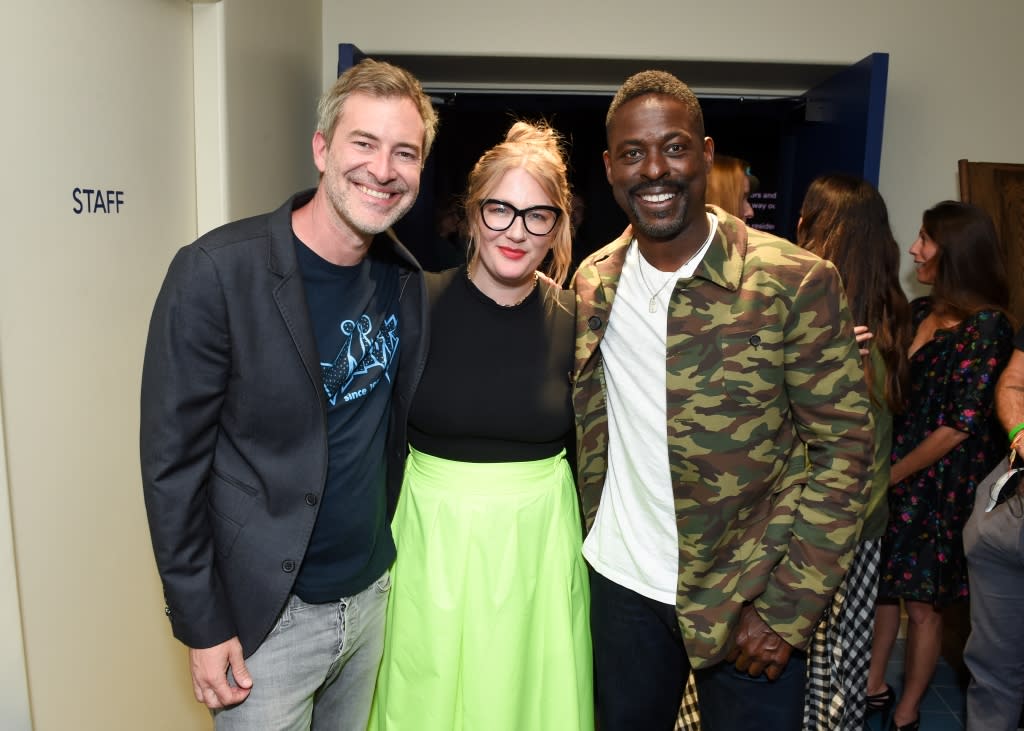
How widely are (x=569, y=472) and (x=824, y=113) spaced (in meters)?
2.53

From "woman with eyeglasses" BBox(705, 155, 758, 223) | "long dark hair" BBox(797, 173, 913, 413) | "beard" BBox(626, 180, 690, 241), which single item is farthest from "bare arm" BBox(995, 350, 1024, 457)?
"beard" BBox(626, 180, 690, 241)

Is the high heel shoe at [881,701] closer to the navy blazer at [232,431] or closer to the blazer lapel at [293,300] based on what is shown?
the navy blazer at [232,431]

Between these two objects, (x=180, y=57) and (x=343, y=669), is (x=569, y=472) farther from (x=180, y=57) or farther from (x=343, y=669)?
(x=180, y=57)

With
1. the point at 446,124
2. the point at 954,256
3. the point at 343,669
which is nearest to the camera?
the point at 343,669

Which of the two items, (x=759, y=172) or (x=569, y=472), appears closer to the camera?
(x=569, y=472)

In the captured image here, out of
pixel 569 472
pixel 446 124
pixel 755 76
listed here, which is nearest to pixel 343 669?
pixel 569 472

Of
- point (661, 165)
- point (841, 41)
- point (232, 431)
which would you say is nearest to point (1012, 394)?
point (661, 165)

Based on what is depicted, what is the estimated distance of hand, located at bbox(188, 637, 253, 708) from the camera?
143 centimetres

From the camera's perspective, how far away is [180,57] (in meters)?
2.21

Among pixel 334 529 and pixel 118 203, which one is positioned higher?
pixel 118 203

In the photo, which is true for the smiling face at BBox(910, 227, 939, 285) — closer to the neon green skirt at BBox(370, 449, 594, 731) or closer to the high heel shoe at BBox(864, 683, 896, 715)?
the high heel shoe at BBox(864, 683, 896, 715)

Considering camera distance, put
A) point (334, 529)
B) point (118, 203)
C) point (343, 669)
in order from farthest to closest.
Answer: point (118, 203)
point (343, 669)
point (334, 529)

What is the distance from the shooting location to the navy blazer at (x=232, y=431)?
1.36 meters

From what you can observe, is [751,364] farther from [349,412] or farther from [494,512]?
[349,412]
